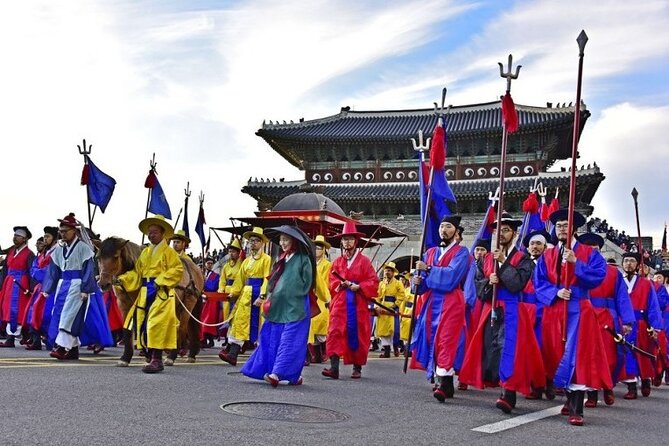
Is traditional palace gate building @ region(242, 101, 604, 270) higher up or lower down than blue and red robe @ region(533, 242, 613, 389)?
higher up

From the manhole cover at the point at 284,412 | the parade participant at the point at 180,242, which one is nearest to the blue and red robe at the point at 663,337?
the manhole cover at the point at 284,412

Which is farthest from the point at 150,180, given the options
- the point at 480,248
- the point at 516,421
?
the point at 516,421

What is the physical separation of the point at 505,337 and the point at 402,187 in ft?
95.8

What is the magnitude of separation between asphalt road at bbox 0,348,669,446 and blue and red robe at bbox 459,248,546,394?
331 millimetres

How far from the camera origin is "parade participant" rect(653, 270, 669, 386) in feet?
35.5

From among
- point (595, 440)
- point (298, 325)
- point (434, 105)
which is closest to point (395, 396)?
point (298, 325)

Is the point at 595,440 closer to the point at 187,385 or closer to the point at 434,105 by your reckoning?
the point at 187,385

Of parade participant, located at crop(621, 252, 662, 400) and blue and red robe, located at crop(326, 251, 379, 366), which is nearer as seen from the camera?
blue and red robe, located at crop(326, 251, 379, 366)

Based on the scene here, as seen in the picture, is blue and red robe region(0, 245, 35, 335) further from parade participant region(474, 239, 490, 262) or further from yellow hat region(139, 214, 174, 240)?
parade participant region(474, 239, 490, 262)

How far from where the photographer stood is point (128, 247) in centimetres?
896

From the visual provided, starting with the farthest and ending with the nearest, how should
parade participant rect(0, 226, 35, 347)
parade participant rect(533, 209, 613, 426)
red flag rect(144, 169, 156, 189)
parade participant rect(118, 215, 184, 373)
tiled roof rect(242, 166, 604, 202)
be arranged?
tiled roof rect(242, 166, 604, 202), red flag rect(144, 169, 156, 189), parade participant rect(0, 226, 35, 347), parade participant rect(118, 215, 184, 373), parade participant rect(533, 209, 613, 426)

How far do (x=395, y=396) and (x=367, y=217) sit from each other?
94.6ft

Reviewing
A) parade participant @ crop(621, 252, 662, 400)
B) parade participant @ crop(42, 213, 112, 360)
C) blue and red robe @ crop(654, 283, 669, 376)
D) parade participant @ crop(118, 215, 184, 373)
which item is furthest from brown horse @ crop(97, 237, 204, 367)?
blue and red robe @ crop(654, 283, 669, 376)

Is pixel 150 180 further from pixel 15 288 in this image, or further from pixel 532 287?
pixel 532 287
